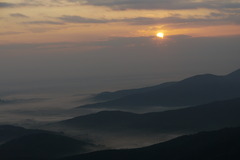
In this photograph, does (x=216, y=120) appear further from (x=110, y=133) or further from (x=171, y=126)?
(x=110, y=133)

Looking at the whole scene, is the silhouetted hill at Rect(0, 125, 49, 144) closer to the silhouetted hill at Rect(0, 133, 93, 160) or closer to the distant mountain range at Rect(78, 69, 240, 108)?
the silhouetted hill at Rect(0, 133, 93, 160)

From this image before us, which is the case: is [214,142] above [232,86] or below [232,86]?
below

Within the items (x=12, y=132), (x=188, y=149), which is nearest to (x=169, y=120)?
(x=12, y=132)

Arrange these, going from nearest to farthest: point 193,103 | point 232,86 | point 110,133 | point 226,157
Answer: point 226,157 → point 110,133 → point 193,103 → point 232,86

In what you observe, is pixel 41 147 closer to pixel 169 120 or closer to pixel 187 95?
pixel 169 120

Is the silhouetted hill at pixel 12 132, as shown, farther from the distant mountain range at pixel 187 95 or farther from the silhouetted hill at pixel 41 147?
the distant mountain range at pixel 187 95

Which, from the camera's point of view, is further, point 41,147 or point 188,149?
point 41,147

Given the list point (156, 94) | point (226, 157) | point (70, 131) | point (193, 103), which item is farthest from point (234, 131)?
point (156, 94)
